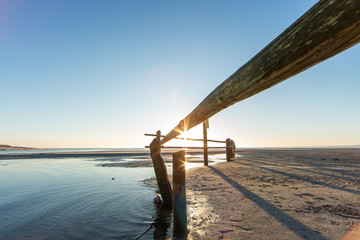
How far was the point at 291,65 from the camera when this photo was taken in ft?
3.50

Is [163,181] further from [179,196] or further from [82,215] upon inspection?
[82,215]

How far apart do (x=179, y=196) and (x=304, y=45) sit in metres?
3.16

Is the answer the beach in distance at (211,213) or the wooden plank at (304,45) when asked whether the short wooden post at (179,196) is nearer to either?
the beach in distance at (211,213)

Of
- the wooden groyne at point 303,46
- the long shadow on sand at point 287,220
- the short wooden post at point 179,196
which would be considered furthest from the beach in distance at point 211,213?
the wooden groyne at point 303,46

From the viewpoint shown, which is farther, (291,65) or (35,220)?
(35,220)

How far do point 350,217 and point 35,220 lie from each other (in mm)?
7146

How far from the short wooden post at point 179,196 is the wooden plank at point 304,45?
2.14 m

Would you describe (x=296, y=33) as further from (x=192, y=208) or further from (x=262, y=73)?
(x=192, y=208)

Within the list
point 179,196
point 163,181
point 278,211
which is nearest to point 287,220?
point 278,211

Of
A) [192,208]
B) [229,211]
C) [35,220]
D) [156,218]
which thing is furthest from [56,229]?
[229,211]

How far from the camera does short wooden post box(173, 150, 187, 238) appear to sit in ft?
10.6

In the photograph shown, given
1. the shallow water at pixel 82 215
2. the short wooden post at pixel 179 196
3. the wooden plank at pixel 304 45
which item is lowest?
the shallow water at pixel 82 215

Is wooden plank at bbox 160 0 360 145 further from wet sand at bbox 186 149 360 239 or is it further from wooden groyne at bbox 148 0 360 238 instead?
wet sand at bbox 186 149 360 239

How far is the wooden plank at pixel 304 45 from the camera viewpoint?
0.78 meters
